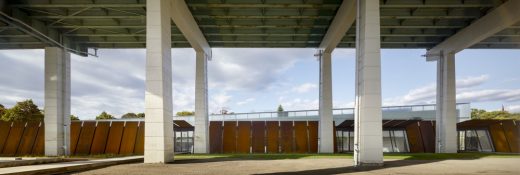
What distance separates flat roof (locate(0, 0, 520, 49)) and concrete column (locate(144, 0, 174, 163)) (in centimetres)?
645

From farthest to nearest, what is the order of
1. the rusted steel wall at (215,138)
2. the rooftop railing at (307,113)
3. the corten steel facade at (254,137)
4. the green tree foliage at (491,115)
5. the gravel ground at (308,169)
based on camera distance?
the green tree foliage at (491,115), the rooftop railing at (307,113), the rusted steel wall at (215,138), the corten steel facade at (254,137), the gravel ground at (308,169)

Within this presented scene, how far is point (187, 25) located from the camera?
1149 inches

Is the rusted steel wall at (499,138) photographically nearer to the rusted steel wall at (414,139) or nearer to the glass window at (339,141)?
the rusted steel wall at (414,139)

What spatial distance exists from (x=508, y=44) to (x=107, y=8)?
33.2 m

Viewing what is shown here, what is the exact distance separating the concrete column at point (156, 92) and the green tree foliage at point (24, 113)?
50.9 meters

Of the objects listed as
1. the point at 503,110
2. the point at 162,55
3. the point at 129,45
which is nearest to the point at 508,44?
the point at 162,55

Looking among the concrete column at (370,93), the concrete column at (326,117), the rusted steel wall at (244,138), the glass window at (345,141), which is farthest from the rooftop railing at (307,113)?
the concrete column at (370,93)

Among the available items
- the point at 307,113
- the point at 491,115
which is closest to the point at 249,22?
the point at 307,113

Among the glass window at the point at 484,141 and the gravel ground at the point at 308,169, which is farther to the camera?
the glass window at the point at 484,141

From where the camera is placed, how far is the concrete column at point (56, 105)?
33.2 m

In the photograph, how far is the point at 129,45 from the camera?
39094mm

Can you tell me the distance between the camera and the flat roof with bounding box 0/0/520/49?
2831 centimetres

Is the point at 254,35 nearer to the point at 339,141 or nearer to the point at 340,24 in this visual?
the point at 340,24

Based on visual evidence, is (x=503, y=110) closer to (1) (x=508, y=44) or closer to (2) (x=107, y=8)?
(1) (x=508, y=44)
